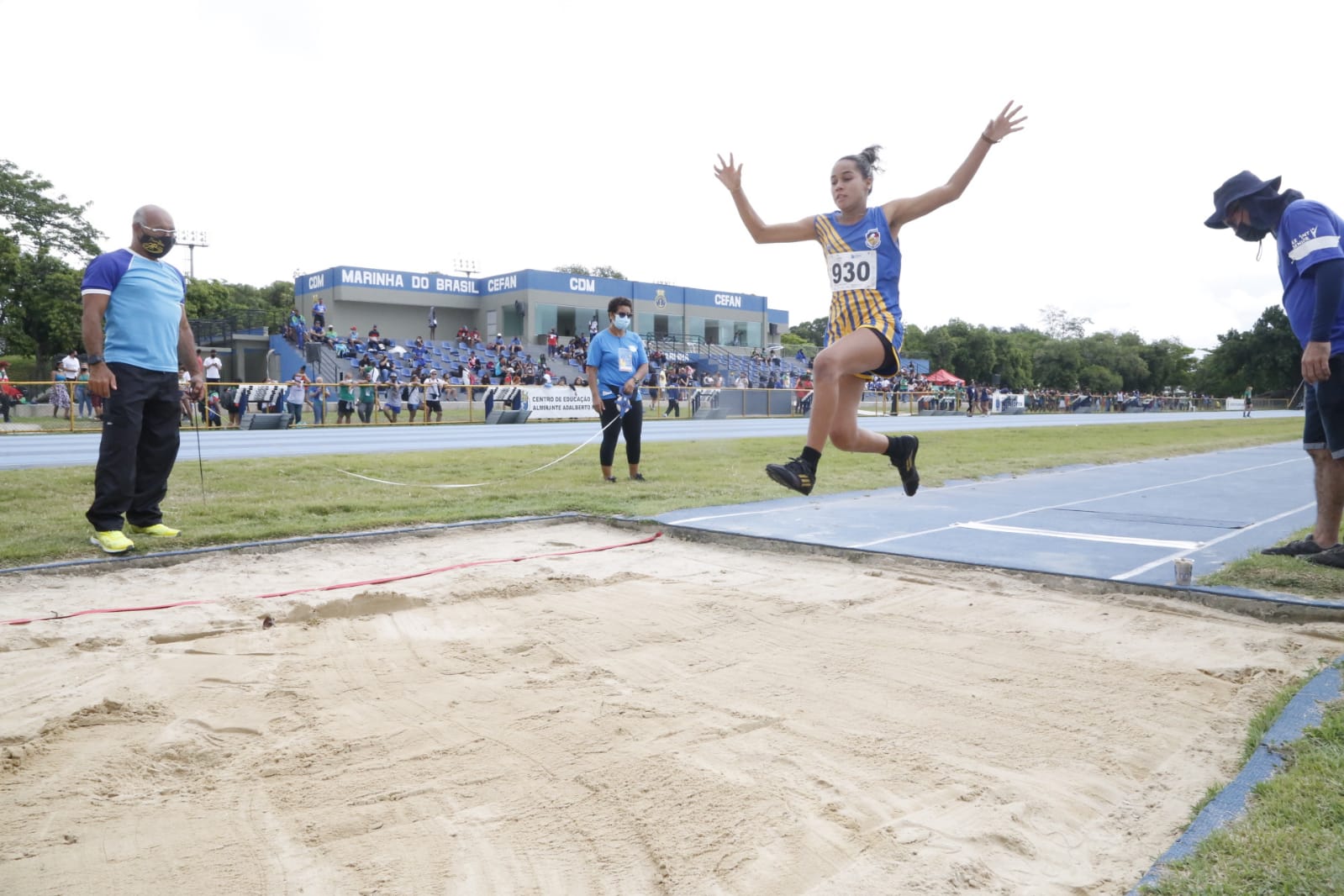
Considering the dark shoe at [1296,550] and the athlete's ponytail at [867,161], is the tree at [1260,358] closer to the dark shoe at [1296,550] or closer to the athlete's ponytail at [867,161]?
the dark shoe at [1296,550]

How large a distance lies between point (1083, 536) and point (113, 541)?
6535mm

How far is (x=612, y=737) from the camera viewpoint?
261 centimetres

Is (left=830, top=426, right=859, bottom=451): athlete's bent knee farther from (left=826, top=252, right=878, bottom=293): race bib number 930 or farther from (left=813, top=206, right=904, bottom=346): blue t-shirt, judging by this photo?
(left=826, top=252, right=878, bottom=293): race bib number 930

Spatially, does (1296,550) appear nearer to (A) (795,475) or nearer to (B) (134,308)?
(A) (795,475)

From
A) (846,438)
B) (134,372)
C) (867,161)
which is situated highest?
(867,161)

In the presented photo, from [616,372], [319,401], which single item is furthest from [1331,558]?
[319,401]

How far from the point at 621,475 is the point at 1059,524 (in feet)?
16.3

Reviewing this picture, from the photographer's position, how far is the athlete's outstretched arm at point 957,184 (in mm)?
4402

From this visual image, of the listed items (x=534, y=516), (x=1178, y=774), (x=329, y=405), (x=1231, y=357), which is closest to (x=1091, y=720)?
(x=1178, y=774)

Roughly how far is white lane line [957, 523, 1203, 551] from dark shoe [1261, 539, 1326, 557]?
0.49 meters

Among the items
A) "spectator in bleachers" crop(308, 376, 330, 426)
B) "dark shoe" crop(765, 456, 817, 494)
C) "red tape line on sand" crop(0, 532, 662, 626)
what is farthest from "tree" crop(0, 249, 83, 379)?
"dark shoe" crop(765, 456, 817, 494)

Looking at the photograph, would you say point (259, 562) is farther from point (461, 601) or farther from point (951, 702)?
point (951, 702)

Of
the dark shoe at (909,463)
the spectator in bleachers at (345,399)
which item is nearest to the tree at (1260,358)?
the spectator in bleachers at (345,399)

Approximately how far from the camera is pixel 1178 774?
96.0 inches
